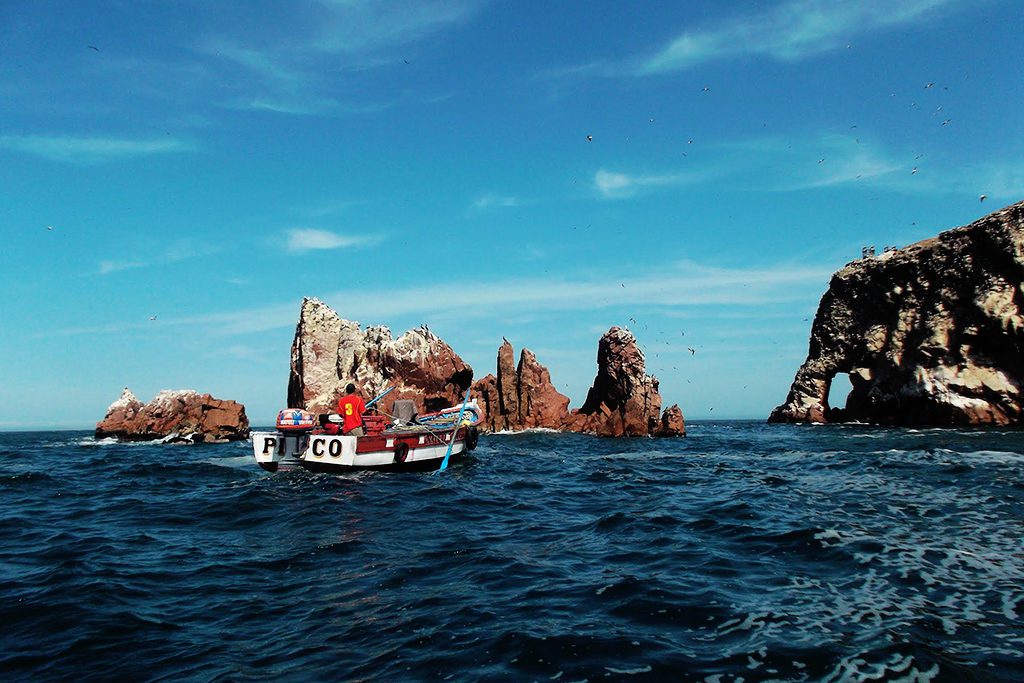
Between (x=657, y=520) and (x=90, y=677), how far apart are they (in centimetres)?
1093

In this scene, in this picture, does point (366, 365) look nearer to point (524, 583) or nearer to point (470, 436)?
point (470, 436)

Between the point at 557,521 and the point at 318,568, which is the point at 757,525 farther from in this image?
the point at 318,568

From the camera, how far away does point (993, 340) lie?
161 ft

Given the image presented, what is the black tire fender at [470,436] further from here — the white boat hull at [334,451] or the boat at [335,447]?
the white boat hull at [334,451]

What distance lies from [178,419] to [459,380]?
3013 centimetres

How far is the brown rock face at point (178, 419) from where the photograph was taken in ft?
193

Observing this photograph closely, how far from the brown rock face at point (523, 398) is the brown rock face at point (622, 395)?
256 cm

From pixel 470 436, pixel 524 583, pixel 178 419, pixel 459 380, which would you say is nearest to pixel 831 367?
pixel 459 380

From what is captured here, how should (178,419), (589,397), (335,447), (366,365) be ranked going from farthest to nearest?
(366,365) → (589,397) → (178,419) → (335,447)

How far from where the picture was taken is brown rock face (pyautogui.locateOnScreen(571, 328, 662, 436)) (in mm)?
55938

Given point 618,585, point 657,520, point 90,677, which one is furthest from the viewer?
point 657,520

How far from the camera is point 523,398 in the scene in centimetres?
6212

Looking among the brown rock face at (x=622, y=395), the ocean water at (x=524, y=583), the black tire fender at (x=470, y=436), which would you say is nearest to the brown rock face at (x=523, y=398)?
the brown rock face at (x=622, y=395)

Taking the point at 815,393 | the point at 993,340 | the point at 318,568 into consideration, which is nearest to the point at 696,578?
the point at 318,568
